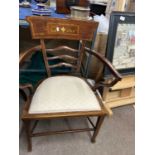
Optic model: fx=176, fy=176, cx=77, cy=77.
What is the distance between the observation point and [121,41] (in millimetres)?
1476

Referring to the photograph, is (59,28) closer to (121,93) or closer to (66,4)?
(66,4)

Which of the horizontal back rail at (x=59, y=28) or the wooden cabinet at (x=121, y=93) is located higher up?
the horizontal back rail at (x=59, y=28)

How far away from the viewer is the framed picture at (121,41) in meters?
1.38

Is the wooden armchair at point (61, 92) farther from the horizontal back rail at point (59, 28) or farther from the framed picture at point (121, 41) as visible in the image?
the framed picture at point (121, 41)

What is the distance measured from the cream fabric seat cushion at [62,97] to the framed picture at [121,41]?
371 millimetres

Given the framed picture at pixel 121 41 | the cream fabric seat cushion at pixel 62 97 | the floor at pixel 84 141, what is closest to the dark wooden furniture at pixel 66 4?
the framed picture at pixel 121 41

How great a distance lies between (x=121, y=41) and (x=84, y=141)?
0.88 metres

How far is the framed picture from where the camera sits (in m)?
1.38

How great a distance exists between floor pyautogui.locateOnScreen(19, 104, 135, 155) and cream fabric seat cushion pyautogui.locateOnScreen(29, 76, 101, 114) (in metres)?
0.42

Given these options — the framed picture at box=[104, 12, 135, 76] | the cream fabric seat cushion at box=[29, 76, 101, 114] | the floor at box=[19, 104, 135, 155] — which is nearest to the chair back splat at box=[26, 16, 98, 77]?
the framed picture at box=[104, 12, 135, 76]

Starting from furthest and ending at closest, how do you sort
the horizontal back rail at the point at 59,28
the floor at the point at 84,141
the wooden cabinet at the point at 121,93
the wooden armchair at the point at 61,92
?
the wooden cabinet at the point at 121,93, the floor at the point at 84,141, the horizontal back rail at the point at 59,28, the wooden armchair at the point at 61,92

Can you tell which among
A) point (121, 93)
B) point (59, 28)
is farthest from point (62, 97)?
point (121, 93)
